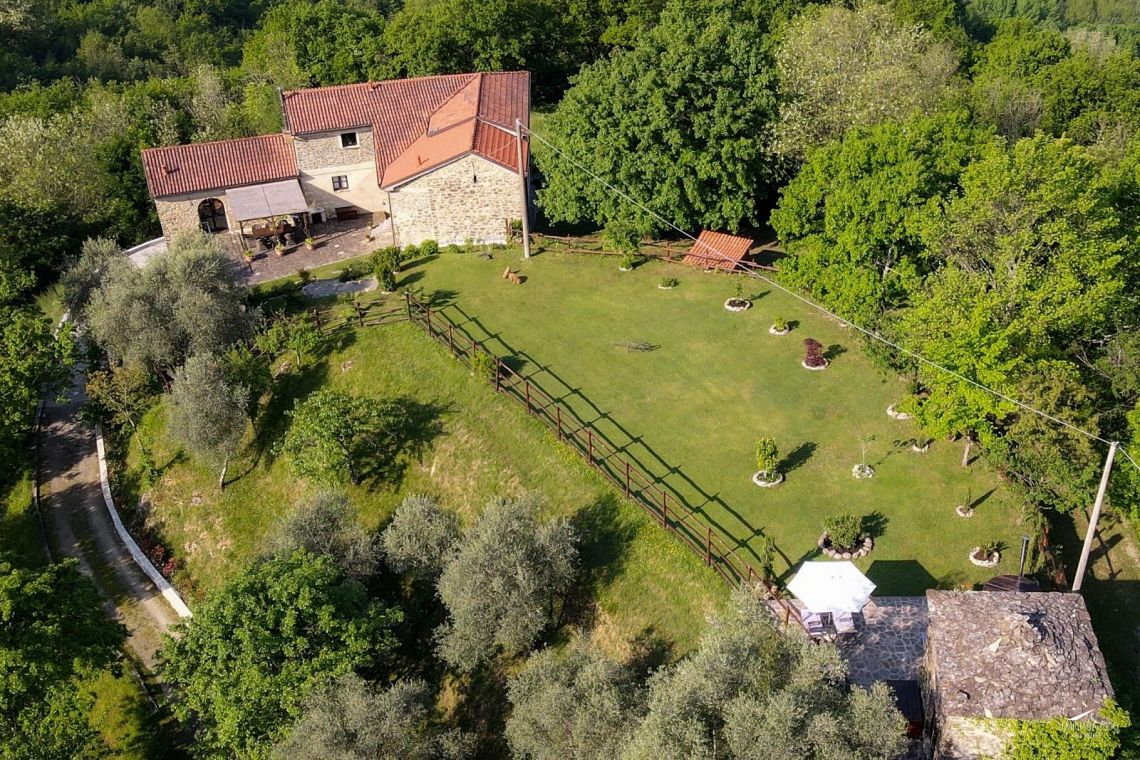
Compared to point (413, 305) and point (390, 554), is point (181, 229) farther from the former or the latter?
point (390, 554)

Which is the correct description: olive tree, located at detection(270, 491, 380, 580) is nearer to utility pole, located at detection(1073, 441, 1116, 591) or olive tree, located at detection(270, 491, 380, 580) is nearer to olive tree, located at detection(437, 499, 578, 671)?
olive tree, located at detection(437, 499, 578, 671)

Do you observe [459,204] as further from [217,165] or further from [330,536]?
[330,536]

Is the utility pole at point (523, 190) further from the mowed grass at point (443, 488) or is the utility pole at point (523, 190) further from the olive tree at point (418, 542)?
the olive tree at point (418, 542)

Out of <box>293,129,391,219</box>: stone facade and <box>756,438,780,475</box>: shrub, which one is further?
<box>293,129,391,219</box>: stone facade

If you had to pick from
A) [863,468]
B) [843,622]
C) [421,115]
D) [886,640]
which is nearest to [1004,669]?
[886,640]

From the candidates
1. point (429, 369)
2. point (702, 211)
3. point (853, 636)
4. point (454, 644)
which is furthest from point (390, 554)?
point (702, 211)

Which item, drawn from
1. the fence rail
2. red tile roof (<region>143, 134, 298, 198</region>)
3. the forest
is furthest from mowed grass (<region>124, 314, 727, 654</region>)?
red tile roof (<region>143, 134, 298, 198</region>)
